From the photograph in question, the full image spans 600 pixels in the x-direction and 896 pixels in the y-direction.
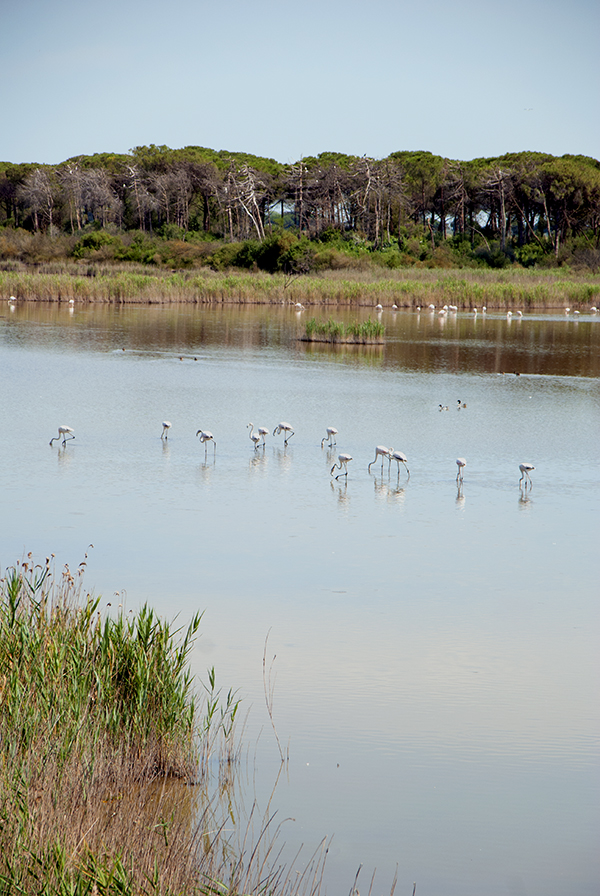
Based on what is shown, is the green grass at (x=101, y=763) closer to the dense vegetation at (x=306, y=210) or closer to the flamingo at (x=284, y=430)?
the flamingo at (x=284, y=430)

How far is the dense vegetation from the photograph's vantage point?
51844 millimetres

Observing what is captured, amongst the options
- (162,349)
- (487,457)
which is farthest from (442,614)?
(162,349)

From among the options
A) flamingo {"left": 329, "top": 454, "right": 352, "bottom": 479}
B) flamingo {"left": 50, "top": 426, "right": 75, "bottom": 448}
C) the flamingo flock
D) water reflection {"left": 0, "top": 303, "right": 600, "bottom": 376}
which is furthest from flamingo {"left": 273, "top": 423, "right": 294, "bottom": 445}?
water reflection {"left": 0, "top": 303, "right": 600, "bottom": 376}

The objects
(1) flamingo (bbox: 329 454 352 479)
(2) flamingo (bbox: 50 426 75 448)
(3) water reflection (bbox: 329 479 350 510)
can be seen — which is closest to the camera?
(3) water reflection (bbox: 329 479 350 510)

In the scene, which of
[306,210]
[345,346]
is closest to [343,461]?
[345,346]

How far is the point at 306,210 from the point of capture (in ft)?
217

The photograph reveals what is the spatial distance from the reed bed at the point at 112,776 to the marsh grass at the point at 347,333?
21.3 metres

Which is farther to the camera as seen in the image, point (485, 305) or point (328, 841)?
point (485, 305)

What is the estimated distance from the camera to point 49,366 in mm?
19531

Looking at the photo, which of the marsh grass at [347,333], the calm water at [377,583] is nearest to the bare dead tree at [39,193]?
the marsh grass at [347,333]

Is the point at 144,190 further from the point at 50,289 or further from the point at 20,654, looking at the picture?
the point at 20,654

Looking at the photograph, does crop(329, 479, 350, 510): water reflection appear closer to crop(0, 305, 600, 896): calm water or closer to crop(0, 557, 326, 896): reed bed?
crop(0, 305, 600, 896): calm water

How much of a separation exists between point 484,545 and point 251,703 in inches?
146

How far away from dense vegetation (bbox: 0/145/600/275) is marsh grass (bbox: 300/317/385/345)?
23138 millimetres
